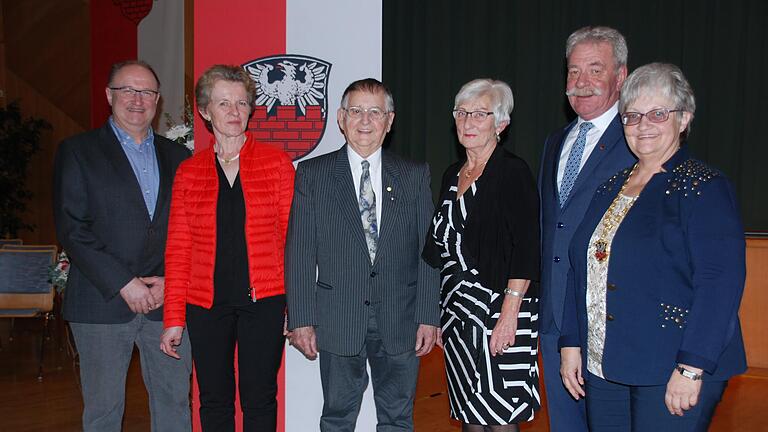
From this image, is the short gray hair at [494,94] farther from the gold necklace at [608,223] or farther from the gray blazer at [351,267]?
the gold necklace at [608,223]

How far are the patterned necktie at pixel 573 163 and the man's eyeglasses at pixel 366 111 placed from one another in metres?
0.74

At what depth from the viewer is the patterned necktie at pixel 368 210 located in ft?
8.59

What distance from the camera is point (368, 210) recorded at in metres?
2.64

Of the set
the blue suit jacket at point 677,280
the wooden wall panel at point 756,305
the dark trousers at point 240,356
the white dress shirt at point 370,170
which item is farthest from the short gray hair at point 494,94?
the wooden wall panel at point 756,305

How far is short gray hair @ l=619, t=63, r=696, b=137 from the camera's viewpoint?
6.24 feet

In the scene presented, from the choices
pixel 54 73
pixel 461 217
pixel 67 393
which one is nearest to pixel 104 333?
pixel 461 217

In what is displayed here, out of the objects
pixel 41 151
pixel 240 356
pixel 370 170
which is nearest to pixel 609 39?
pixel 370 170

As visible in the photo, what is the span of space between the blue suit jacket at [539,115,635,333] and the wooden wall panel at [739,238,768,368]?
3.87 metres

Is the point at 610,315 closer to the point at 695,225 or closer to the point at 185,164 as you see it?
the point at 695,225

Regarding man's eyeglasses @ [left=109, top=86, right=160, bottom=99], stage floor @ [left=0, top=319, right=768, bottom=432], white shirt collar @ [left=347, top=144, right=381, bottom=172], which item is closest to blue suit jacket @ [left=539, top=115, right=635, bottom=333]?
white shirt collar @ [left=347, top=144, right=381, bottom=172]

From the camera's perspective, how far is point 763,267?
5.57m

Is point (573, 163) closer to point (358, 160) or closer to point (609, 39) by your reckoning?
point (609, 39)

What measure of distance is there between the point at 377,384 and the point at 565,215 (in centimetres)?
100

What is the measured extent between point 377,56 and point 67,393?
3627mm
